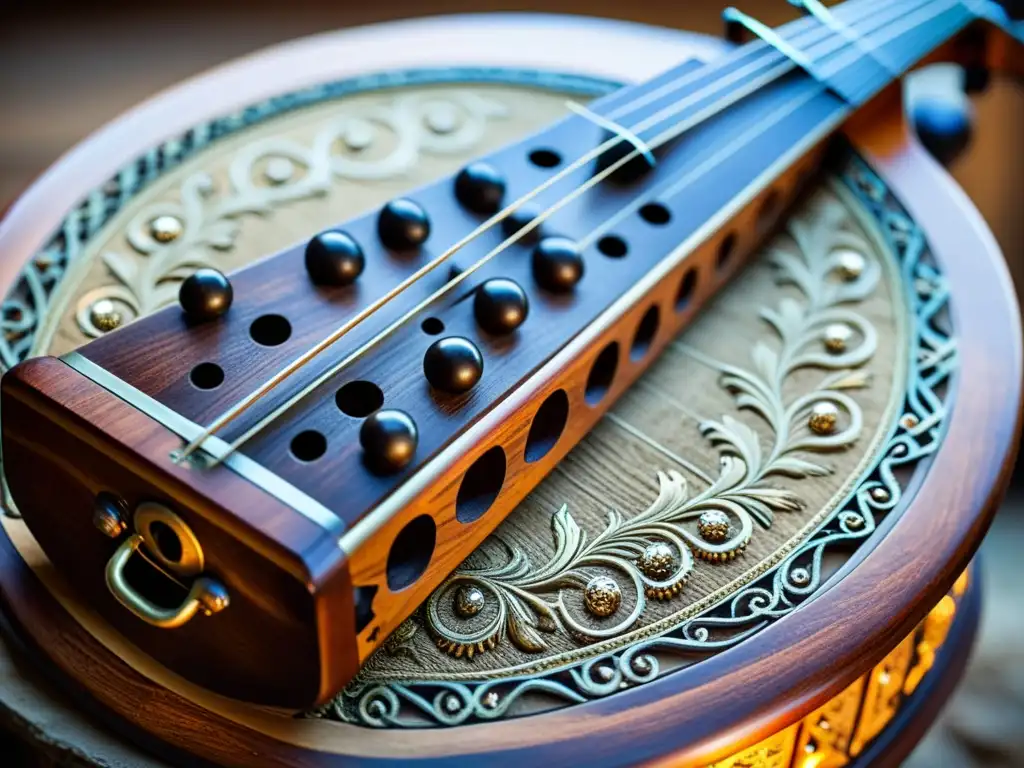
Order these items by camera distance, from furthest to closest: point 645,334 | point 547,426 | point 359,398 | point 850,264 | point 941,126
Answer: point 941,126 < point 850,264 < point 645,334 < point 547,426 < point 359,398

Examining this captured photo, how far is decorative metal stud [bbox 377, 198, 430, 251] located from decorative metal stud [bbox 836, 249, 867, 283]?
0.44 meters

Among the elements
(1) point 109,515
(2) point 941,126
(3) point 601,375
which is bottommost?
(1) point 109,515

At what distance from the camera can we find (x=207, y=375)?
2.64 ft

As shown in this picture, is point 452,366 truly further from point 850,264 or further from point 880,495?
point 850,264

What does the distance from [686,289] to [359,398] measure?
37cm

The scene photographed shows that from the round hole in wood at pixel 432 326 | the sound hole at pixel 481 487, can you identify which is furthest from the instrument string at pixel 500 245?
the sound hole at pixel 481 487

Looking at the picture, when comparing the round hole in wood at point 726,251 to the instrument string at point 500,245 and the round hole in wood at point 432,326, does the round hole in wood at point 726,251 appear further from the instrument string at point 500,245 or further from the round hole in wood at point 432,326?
the round hole in wood at point 432,326

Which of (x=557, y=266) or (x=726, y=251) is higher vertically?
(x=726, y=251)

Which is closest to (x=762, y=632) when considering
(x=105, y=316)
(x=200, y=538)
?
(x=200, y=538)

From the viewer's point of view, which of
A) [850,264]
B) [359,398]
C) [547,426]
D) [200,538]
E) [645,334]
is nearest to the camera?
[200,538]

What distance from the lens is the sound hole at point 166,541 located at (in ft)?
2.43

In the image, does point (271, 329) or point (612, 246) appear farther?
point (612, 246)

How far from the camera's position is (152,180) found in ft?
3.82

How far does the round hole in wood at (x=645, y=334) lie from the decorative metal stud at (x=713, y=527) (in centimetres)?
17
